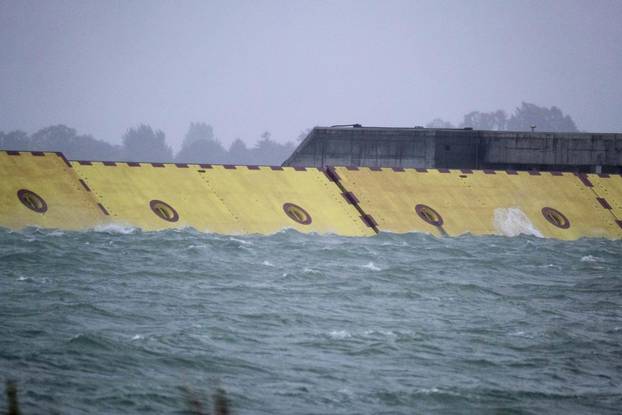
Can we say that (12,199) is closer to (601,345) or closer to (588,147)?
(601,345)

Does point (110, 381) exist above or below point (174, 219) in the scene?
below

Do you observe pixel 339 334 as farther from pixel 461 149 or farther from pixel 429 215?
pixel 461 149

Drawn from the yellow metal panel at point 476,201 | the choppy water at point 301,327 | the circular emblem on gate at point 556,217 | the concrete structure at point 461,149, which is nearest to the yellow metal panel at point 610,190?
the yellow metal panel at point 476,201

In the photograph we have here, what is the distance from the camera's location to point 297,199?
94.8ft

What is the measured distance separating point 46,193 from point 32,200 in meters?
0.46

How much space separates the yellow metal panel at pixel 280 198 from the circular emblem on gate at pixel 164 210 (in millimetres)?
1550

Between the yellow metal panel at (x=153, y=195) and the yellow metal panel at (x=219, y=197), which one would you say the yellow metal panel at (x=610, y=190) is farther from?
the yellow metal panel at (x=153, y=195)

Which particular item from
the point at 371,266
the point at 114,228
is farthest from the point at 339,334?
the point at 114,228

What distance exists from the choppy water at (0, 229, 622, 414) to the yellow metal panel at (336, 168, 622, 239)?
4.11m

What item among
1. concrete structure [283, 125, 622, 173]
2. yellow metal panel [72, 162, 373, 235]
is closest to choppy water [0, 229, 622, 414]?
yellow metal panel [72, 162, 373, 235]

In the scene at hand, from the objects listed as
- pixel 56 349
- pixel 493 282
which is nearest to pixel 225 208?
pixel 493 282

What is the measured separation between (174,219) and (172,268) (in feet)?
20.5

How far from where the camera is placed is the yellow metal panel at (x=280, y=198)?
1086 inches

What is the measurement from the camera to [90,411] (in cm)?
1050
